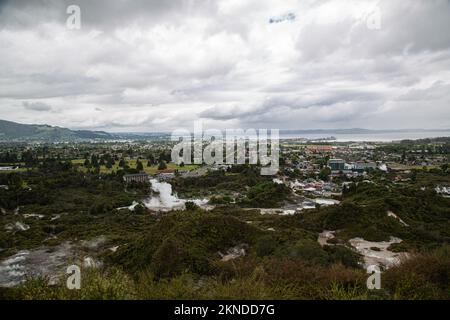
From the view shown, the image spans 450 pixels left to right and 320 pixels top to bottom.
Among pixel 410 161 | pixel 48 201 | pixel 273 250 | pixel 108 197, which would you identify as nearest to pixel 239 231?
pixel 273 250

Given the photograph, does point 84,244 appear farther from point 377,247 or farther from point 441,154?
point 441,154

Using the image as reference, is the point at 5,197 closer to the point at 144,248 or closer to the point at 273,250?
the point at 144,248

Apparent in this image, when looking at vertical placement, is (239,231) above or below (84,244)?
above

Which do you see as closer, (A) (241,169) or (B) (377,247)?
(B) (377,247)

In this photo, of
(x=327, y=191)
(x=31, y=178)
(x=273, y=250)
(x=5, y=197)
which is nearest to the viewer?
(x=273, y=250)

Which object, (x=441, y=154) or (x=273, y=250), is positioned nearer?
(x=273, y=250)

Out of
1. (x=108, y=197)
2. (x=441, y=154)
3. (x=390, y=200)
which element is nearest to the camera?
(x=390, y=200)

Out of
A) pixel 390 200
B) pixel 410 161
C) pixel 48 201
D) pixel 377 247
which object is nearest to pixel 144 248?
pixel 377 247

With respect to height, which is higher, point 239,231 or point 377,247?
point 239,231

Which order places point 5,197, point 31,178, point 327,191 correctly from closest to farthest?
point 5,197, point 327,191, point 31,178
